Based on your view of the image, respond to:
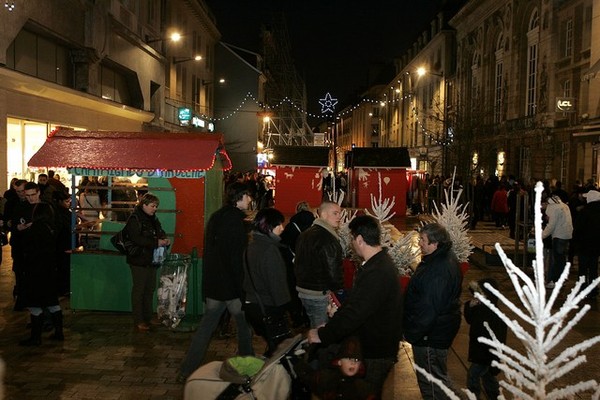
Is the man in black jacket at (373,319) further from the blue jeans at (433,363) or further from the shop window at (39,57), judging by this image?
the shop window at (39,57)

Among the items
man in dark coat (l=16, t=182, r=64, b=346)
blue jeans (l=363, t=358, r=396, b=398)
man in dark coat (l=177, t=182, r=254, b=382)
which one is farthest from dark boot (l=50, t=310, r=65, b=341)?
blue jeans (l=363, t=358, r=396, b=398)

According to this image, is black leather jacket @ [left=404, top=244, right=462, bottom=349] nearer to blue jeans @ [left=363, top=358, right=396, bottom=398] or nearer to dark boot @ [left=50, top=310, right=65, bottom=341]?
blue jeans @ [left=363, top=358, right=396, bottom=398]

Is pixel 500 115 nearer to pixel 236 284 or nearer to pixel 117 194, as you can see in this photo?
pixel 117 194

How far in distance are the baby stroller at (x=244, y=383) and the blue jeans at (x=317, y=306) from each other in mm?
1964

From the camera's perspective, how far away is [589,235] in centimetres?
1095

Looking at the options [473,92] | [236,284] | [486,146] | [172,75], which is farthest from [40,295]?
[473,92]

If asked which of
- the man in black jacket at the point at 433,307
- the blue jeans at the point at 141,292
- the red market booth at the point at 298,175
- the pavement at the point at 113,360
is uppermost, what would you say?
the red market booth at the point at 298,175

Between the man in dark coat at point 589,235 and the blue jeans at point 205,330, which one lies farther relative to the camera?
the man in dark coat at point 589,235

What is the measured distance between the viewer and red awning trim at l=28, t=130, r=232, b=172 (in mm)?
9117

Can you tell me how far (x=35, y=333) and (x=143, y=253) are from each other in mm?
1634

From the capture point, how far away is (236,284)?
6.55m

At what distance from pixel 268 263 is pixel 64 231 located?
5.12 m

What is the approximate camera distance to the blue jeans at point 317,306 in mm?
6586

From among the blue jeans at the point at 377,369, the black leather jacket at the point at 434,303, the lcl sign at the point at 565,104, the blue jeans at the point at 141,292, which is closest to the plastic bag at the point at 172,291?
the blue jeans at the point at 141,292
